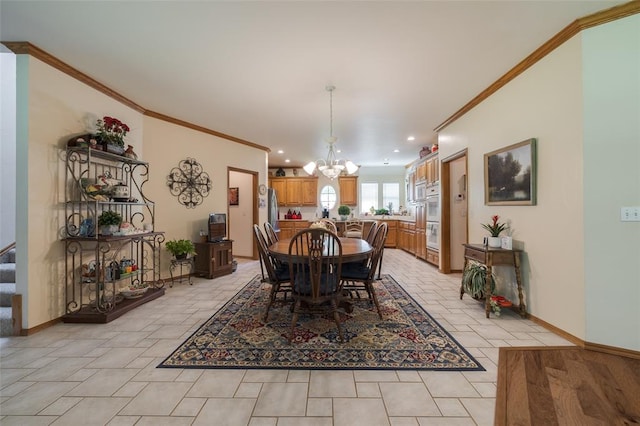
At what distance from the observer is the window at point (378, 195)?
850cm

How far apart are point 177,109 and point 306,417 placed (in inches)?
161

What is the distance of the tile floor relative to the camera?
142 cm

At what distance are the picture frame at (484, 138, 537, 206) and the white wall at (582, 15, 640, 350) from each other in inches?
20.5

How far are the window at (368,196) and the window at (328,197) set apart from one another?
921 millimetres

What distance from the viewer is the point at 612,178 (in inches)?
78.6

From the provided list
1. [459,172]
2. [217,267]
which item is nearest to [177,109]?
[217,267]

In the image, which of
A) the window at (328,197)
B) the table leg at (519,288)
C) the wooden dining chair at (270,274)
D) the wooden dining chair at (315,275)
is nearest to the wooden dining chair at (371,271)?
the wooden dining chair at (315,275)

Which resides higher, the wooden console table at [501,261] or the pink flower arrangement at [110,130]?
the pink flower arrangement at [110,130]

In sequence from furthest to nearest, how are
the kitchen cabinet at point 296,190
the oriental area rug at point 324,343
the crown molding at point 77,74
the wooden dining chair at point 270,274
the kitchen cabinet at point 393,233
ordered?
the kitchen cabinet at point 296,190
the kitchen cabinet at point 393,233
the wooden dining chair at point 270,274
the crown molding at point 77,74
the oriental area rug at point 324,343

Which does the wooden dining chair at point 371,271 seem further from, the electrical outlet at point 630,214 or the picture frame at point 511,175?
the electrical outlet at point 630,214

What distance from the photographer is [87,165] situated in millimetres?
2873

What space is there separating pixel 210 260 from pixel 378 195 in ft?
19.0

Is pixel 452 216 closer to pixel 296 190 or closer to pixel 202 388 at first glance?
pixel 202 388

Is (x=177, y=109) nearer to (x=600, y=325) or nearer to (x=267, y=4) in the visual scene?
(x=267, y=4)
